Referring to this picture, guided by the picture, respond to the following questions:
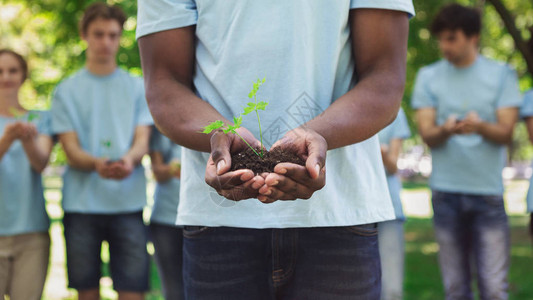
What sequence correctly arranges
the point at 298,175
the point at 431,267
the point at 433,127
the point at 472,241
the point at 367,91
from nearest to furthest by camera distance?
the point at 298,175, the point at 367,91, the point at 472,241, the point at 433,127, the point at 431,267

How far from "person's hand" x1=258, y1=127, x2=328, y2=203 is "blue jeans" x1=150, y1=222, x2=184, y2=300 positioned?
358cm

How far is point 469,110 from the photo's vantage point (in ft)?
16.9

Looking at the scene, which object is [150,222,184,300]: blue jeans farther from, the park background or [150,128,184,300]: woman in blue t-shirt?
the park background

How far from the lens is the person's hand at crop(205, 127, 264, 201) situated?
151 centimetres

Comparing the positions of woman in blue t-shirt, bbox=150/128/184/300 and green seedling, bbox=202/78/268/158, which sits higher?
green seedling, bbox=202/78/268/158

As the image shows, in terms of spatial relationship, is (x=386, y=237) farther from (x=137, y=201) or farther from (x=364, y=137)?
(x=364, y=137)

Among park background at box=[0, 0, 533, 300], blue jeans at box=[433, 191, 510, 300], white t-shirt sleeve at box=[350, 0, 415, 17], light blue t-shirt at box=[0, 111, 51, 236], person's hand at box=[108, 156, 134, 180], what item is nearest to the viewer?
white t-shirt sleeve at box=[350, 0, 415, 17]

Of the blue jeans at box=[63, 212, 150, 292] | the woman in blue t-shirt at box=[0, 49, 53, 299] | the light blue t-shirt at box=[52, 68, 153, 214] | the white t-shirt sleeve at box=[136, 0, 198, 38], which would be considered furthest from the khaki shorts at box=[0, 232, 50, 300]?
the white t-shirt sleeve at box=[136, 0, 198, 38]

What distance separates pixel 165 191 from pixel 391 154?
5.80 ft

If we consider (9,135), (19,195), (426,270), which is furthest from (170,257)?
(426,270)

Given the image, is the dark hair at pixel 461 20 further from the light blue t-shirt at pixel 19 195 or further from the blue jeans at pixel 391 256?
the light blue t-shirt at pixel 19 195

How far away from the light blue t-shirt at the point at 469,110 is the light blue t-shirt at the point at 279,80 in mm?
3268

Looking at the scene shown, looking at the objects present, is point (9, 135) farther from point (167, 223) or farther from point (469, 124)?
point (469, 124)

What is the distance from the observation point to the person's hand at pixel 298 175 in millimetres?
1497
